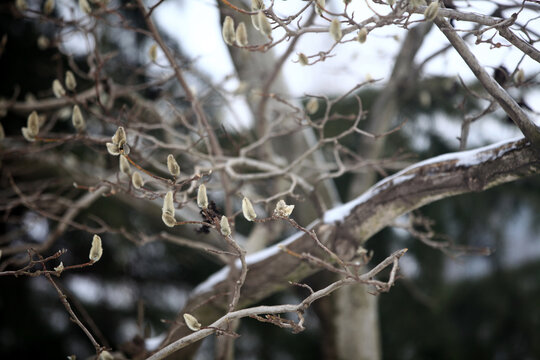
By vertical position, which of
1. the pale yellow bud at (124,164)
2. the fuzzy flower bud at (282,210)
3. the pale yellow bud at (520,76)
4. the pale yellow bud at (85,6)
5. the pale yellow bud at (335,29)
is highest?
the pale yellow bud at (520,76)

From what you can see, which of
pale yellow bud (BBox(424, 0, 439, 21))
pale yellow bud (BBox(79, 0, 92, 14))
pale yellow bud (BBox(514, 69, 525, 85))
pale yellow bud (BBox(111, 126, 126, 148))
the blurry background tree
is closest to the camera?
pale yellow bud (BBox(424, 0, 439, 21))

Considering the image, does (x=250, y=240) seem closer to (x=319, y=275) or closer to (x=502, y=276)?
(x=319, y=275)

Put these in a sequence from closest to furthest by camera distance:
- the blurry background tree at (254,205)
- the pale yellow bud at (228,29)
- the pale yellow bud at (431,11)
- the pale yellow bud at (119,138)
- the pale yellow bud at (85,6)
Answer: the pale yellow bud at (431,11) → the pale yellow bud at (119,138) → the pale yellow bud at (228,29) → the pale yellow bud at (85,6) → the blurry background tree at (254,205)

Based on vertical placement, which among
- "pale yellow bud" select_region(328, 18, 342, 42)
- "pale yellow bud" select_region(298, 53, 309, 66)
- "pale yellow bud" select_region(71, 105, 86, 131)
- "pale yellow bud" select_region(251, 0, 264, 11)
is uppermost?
"pale yellow bud" select_region(328, 18, 342, 42)

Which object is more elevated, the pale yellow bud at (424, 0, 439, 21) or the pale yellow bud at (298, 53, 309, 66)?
the pale yellow bud at (424, 0, 439, 21)

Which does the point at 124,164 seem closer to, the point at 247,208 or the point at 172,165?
the point at 172,165

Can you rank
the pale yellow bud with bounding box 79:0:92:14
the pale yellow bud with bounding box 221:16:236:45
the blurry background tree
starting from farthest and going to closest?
the blurry background tree < the pale yellow bud with bounding box 79:0:92:14 < the pale yellow bud with bounding box 221:16:236:45

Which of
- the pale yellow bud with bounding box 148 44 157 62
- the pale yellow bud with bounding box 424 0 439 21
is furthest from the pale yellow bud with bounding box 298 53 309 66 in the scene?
the pale yellow bud with bounding box 148 44 157 62

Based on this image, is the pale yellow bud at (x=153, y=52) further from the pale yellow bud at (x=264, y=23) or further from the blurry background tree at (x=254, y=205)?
the pale yellow bud at (x=264, y=23)

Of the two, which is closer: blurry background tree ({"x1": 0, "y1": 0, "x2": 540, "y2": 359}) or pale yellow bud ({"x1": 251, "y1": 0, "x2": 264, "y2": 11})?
pale yellow bud ({"x1": 251, "y1": 0, "x2": 264, "y2": 11})

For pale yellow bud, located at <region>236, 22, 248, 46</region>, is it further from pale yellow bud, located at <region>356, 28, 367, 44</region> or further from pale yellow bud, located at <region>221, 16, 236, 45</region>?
pale yellow bud, located at <region>356, 28, 367, 44</region>

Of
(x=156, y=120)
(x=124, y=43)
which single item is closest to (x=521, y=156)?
(x=156, y=120)

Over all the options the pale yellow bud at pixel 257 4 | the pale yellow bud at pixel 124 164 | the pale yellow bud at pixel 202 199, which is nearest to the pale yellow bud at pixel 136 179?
the pale yellow bud at pixel 124 164

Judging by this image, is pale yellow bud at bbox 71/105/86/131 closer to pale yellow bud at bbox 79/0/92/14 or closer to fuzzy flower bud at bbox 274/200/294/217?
pale yellow bud at bbox 79/0/92/14
